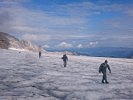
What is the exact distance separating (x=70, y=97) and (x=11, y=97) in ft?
10.2

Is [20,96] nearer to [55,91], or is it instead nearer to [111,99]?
[55,91]

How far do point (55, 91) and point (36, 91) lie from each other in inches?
45.8

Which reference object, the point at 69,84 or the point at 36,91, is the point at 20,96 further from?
the point at 69,84

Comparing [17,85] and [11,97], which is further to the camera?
[17,85]

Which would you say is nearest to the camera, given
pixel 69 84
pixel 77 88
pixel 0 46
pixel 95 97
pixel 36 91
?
pixel 95 97

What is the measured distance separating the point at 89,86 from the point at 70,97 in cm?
423

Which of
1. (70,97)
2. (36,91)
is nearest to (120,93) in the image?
(70,97)

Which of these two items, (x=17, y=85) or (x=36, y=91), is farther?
(x=17, y=85)

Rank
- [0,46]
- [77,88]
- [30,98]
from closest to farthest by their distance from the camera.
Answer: [30,98]
[77,88]
[0,46]

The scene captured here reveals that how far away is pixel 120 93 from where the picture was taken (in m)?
16.4

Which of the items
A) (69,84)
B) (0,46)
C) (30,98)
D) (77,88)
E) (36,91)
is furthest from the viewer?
(0,46)

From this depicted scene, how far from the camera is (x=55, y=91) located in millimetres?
16422

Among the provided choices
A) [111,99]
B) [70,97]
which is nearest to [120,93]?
[111,99]

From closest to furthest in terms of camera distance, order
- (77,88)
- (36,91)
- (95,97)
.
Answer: (95,97) → (36,91) → (77,88)
